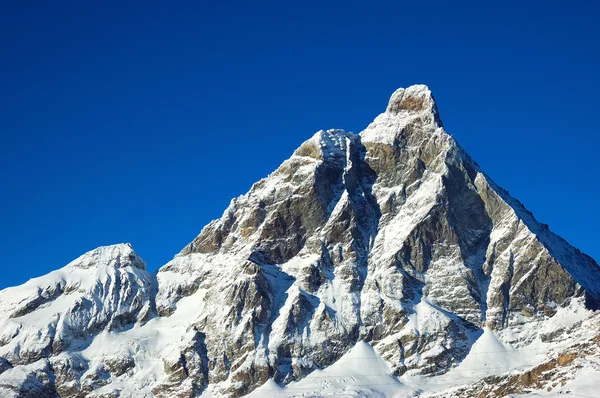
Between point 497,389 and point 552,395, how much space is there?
17.9 m

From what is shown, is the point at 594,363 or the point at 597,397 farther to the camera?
the point at 594,363

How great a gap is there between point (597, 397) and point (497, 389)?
28283mm

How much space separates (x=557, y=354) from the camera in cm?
19700

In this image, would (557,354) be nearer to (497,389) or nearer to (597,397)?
(497,389)

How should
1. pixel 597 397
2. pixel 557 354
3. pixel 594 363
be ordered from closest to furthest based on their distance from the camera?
pixel 597 397
pixel 594 363
pixel 557 354

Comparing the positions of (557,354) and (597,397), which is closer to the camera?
(597,397)

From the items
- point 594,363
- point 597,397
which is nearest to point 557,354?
point 594,363

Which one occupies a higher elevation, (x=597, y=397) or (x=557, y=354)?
(x=557, y=354)

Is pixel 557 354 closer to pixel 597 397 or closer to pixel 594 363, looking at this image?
pixel 594 363

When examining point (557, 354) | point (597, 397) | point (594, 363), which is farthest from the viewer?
point (557, 354)

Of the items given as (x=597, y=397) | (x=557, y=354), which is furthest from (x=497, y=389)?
(x=597, y=397)

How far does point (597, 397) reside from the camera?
557 ft

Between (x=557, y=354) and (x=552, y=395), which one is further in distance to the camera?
(x=557, y=354)

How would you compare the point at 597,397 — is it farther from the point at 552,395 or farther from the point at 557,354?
the point at 557,354
